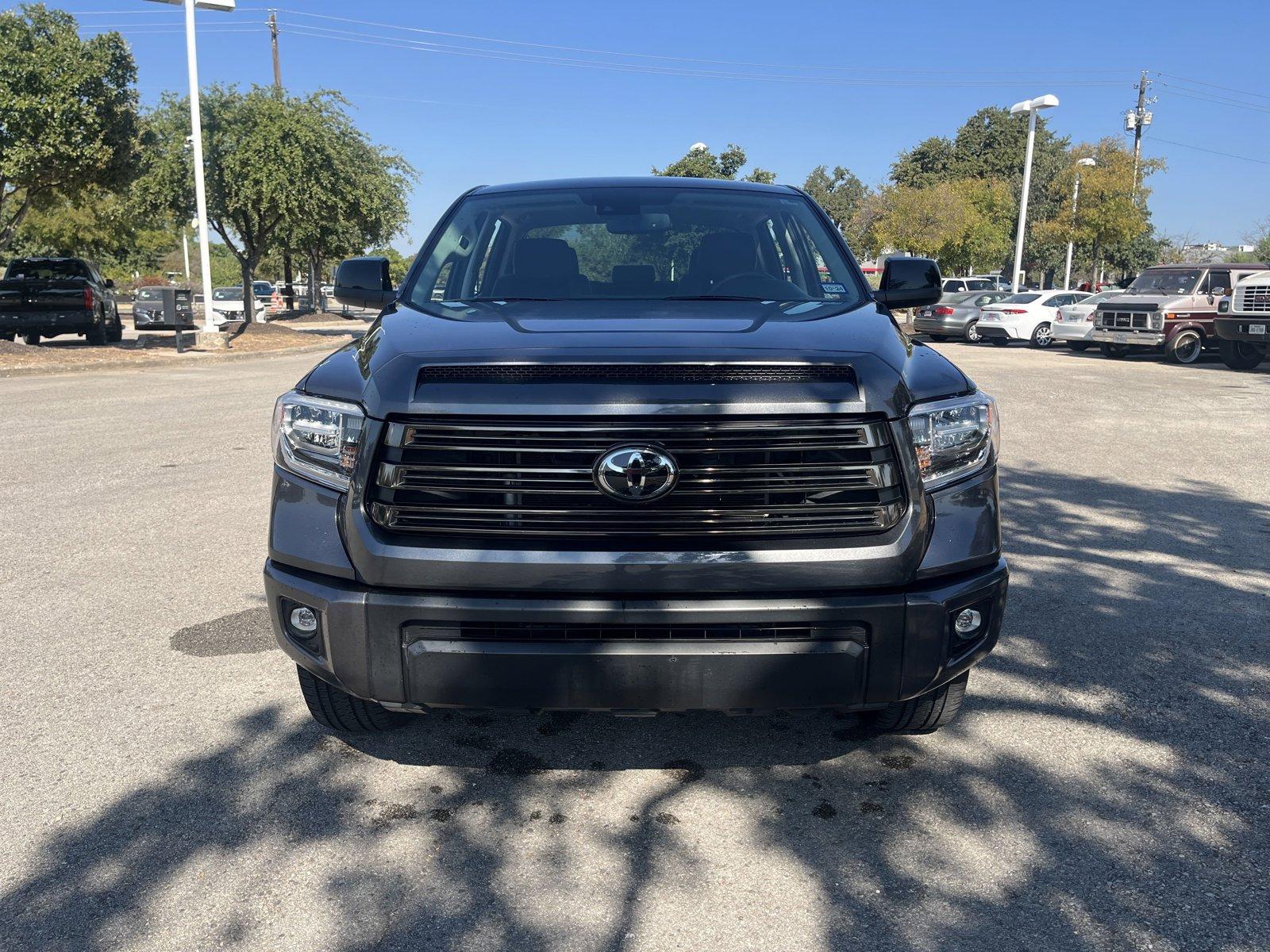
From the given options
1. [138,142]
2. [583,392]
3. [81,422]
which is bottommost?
[81,422]

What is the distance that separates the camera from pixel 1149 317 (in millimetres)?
21281

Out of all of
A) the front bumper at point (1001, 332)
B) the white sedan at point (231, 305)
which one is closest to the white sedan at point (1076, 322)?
the front bumper at point (1001, 332)

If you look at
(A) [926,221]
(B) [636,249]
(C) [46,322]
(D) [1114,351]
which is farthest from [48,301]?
(A) [926,221]

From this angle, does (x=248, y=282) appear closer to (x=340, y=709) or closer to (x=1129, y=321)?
(x=1129, y=321)

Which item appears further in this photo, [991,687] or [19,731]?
[991,687]

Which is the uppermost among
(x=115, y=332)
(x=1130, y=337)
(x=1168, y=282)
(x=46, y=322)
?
(x=1168, y=282)

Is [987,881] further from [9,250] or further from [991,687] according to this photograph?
[9,250]

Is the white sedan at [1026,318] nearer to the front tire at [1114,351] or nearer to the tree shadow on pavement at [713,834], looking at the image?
the front tire at [1114,351]

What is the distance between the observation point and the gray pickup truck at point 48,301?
20906 millimetres

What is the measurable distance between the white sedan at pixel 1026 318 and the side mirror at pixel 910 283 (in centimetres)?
2434

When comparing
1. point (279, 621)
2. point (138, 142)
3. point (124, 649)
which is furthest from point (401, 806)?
point (138, 142)

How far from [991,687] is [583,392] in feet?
7.26

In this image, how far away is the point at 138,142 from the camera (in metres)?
20.9

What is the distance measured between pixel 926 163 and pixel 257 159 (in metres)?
58.6
